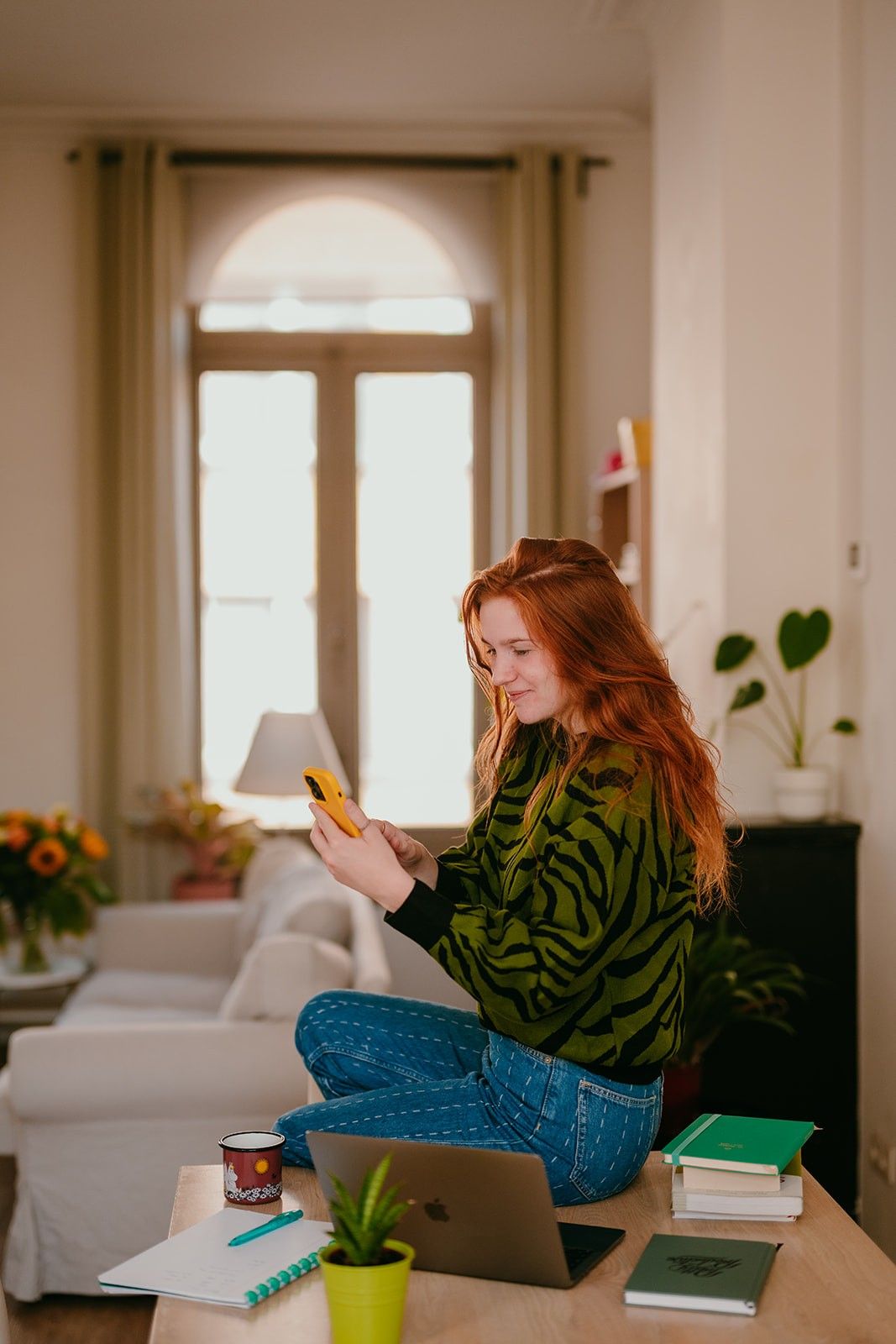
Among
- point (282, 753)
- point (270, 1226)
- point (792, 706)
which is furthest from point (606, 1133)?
point (282, 753)

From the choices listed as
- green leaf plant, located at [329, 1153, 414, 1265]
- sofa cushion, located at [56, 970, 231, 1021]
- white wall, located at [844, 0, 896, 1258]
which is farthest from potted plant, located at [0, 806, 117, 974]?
green leaf plant, located at [329, 1153, 414, 1265]

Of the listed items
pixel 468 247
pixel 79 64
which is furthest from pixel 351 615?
pixel 79 64

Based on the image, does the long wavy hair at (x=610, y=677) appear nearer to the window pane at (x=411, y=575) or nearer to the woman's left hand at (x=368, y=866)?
the woman's left hand at (x=368, y=866)

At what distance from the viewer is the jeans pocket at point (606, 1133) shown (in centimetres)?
171

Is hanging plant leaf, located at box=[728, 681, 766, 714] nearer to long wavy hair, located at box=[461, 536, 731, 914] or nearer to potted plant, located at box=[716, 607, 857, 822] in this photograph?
potted plant, located at box=[716, 607, 857, 822]

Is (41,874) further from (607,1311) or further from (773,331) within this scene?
(607,1311)

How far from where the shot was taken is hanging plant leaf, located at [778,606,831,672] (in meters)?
3.29

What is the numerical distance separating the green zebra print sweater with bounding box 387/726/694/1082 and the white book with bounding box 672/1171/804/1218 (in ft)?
0.51

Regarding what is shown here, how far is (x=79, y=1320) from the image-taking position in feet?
9.61

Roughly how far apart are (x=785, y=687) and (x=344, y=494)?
276 cm

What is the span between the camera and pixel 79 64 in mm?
4973

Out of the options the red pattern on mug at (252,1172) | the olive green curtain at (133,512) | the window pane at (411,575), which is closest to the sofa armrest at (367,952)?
the red pattern on mug at (252,1172)

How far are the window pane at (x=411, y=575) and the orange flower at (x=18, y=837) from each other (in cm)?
174

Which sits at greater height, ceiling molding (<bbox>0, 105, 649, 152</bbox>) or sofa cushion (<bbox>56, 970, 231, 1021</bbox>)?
ceiling molding (<bbox>0, 105, 649, 152</bbox>)
